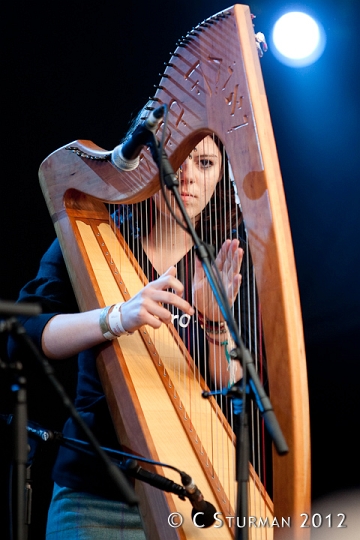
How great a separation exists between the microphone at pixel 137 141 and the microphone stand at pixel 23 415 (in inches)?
16.3

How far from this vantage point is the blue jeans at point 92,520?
1475 millimetres

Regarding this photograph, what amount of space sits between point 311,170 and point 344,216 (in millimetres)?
217

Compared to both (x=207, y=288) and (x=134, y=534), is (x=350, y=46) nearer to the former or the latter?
(x=207, y=288)

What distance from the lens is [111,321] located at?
1.44 m

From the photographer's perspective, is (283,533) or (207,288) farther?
(207,288)

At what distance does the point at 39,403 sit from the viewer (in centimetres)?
248

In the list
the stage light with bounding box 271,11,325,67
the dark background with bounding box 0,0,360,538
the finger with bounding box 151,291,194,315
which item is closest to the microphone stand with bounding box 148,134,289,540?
the finger with bounding box 151,291,194,315

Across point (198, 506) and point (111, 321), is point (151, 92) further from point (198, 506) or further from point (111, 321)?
point (198, 506)

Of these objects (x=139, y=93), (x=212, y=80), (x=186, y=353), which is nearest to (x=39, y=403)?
(x=186, y=353)

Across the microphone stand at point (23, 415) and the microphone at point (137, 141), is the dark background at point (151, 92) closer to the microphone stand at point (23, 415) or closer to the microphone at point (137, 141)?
the microphone at point (137, 141)

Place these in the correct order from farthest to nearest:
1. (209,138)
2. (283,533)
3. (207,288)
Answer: (207,288)
(209,138)
(283,533)

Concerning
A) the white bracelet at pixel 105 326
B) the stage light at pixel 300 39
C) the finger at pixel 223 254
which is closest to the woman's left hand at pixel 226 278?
the finger at pixel 223 254

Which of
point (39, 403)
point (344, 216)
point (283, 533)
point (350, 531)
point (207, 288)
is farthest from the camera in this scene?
point (344, 216)

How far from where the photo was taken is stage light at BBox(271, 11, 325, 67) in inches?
102
